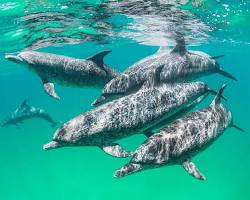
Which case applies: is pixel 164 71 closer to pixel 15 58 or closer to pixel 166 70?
pixel 166 70

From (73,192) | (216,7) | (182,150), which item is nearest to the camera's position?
(182,150)

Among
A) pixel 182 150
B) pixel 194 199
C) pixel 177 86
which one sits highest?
pixel 177 86

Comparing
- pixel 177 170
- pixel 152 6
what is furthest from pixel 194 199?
pixel 152 6

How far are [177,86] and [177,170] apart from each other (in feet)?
113

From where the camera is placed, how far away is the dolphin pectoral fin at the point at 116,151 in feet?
32.4

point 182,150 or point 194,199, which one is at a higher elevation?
point 182,150

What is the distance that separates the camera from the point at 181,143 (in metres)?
9.83

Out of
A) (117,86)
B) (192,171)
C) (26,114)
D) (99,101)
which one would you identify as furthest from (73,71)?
(26,114)

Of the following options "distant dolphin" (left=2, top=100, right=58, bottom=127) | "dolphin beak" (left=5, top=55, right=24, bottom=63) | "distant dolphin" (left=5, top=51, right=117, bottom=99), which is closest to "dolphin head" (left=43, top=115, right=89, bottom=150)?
"distant dolphin" (left=5, top=51, right=117, bottom=99)

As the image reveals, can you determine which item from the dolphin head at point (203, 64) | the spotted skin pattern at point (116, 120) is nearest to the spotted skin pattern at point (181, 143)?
the spotted skin pattern at point (116, 120)

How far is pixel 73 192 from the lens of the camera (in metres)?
48.4

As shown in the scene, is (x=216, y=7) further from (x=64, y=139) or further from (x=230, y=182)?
(x=230, y=182)

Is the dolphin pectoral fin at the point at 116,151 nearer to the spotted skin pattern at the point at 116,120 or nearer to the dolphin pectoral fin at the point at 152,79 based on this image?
the spotted skin pattern at the point at 116,120

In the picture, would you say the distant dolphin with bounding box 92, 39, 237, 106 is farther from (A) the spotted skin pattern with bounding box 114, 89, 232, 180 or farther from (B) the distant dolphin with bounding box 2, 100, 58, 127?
(B) the distant dolphin with bounding box 2, 100, 58, 127
